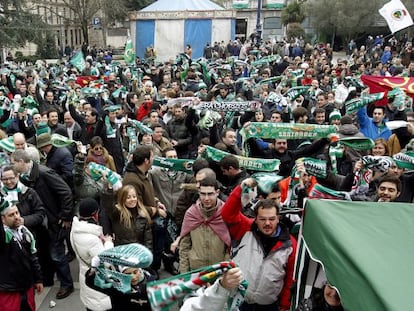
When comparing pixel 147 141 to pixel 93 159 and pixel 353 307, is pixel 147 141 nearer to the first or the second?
pixel 93 159

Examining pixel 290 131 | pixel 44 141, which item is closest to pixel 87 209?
pixel 44 141

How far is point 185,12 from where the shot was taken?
1032 inches

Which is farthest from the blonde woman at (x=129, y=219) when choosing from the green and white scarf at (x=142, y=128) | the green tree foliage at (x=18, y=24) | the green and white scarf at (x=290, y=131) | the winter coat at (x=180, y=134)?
the green tree foliage at (x=18, y=24)

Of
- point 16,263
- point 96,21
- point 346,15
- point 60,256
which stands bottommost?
point 60,256

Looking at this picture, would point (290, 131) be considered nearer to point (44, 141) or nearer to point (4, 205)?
point (44, 141)

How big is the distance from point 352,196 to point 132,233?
82.2 inches

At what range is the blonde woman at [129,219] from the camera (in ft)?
14.3

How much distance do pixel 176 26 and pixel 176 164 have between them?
74.4ft

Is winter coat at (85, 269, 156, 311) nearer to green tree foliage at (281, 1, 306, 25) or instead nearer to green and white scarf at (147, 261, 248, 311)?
green and white scarf at (147, 261, 248, 311)

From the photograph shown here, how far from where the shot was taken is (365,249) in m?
2.47

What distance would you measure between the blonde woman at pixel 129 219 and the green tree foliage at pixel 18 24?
61.1 feet

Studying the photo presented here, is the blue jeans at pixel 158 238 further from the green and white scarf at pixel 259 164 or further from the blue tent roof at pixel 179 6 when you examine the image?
the blue tent roof at pixel 179 6

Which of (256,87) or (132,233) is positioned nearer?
(132,233)

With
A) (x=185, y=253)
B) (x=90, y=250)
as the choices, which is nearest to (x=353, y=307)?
(x=185, y=253)
